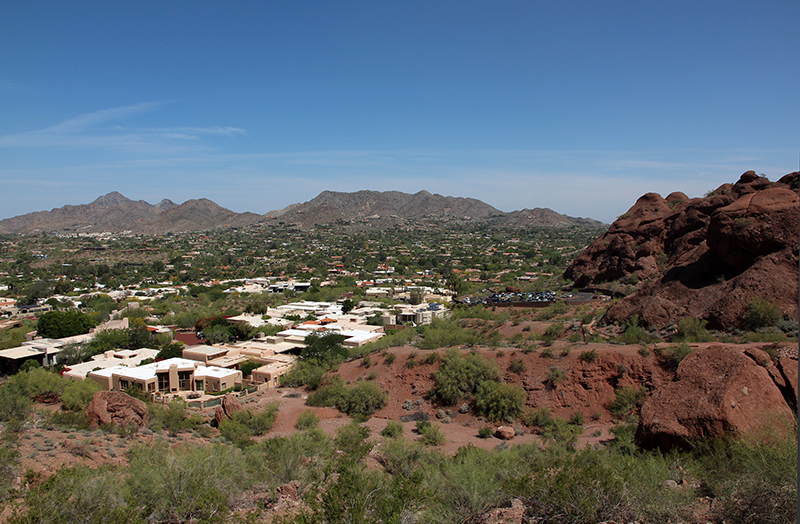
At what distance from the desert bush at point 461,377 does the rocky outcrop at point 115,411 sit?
1061 centimetres

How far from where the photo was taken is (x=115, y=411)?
15781 mm

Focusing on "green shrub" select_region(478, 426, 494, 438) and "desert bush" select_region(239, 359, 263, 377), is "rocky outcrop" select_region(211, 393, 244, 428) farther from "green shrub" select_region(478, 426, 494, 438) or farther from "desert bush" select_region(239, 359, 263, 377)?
"green shrub" select_region(478, 426, 494, 438)

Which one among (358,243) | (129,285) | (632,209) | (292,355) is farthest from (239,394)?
(358,243)

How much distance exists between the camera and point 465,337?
24.9 m

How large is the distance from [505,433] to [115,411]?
12.6 meters

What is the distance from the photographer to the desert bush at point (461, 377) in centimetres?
1955

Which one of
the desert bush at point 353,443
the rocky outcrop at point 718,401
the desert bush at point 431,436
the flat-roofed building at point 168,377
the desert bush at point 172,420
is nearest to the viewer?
the rocky outcrop at point 718,401

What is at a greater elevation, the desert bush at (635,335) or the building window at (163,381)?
the desert bush at (635,335)

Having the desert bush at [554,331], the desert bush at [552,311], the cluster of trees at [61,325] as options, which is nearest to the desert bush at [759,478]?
the desert bush at [554,331]

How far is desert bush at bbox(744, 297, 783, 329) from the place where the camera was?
17891 millimetres

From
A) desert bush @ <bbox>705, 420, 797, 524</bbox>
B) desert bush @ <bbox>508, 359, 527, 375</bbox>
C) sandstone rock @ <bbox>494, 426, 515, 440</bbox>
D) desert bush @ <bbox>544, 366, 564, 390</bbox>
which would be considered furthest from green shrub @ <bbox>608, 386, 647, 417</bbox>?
desert bush @ <bbox>705, 420, 797, 524</bbox>

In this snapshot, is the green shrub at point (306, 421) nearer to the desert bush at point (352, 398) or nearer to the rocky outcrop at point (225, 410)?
the desert bush at point (352, 398)

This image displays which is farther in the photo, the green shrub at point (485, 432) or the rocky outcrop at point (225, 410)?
the rocky outcrop at point (225, 410)

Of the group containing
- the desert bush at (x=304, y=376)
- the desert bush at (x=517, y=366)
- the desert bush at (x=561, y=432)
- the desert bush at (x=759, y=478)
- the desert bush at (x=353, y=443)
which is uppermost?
the desert bush at (x=759, y=478)
